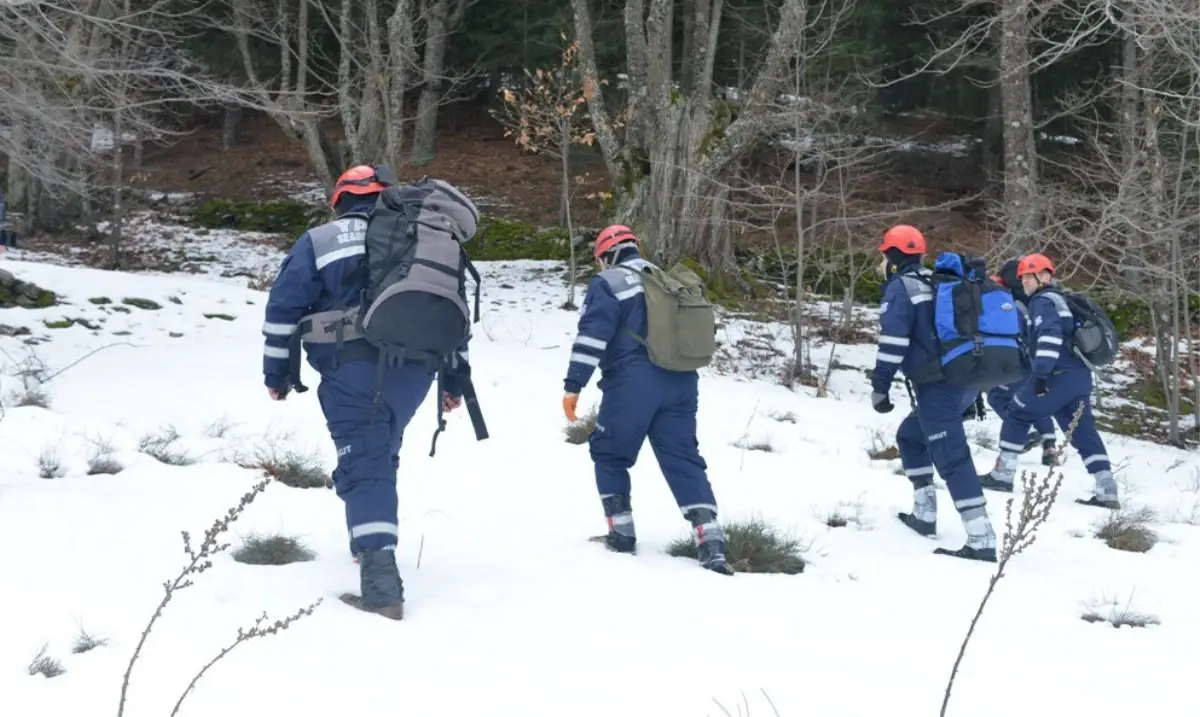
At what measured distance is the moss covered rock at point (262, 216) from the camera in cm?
2466

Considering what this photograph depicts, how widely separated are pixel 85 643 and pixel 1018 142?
1308 cm

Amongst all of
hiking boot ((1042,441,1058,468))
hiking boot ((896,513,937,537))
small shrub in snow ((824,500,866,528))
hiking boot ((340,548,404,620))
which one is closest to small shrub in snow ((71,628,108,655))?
hiking boot ((340,548,404,620))

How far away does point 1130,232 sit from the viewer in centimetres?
1398

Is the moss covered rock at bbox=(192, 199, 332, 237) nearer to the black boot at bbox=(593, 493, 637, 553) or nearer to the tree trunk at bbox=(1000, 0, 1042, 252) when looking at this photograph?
the tree trunk at bbox=(1000, 0, 1042, 252)

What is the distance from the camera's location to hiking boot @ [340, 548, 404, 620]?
4.80 metres

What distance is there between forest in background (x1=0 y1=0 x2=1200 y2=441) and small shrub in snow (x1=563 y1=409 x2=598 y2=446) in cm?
391

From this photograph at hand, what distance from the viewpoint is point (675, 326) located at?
6020 millimetres

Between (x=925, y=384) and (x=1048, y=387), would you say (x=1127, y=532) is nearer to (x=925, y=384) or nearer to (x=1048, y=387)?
(x=925, y=384)

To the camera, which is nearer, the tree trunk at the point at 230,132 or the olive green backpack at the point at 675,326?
the olive green backpack at the point at 675,326

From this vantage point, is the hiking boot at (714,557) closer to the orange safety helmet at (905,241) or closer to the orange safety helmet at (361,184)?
the orange safety helmet at (905,241)

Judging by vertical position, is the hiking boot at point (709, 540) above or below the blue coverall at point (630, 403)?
below

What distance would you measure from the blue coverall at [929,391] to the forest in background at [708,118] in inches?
78.8

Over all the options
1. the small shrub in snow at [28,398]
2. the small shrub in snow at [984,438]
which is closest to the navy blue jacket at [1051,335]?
the small shrub in snow at [984,438]

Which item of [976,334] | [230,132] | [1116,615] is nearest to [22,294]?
[976,334]
